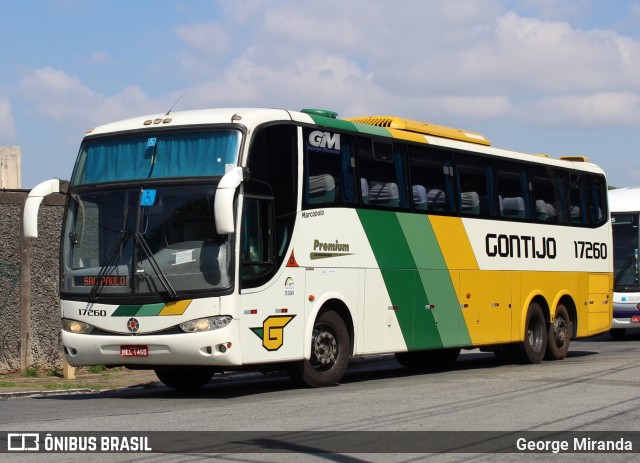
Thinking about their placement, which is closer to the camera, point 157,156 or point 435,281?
point 157,156

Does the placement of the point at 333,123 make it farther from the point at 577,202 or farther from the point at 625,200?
the point at 625,200

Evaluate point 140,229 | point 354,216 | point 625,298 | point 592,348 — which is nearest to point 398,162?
point 354,216

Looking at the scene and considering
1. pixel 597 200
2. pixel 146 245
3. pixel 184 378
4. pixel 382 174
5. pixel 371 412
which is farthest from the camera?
pixel 597 200

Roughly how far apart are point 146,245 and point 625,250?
1676 centimetres

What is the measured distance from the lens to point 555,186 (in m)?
21.0

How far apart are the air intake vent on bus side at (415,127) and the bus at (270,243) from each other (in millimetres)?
36

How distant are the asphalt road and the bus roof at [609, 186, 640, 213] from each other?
11.3 metres

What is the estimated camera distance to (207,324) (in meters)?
13.2

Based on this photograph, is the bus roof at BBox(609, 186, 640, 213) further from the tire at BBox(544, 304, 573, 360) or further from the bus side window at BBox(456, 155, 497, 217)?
the bus side window at BBox(456, 155, 497, 217)

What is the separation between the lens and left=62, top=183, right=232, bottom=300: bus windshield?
1328 centimetres

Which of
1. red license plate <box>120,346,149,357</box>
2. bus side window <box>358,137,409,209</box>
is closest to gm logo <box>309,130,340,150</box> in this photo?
bus side window <box>358,137,409,209</box>

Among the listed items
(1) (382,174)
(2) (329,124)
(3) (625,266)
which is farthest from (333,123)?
(3) (625,266)

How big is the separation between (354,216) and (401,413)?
4.44 metres

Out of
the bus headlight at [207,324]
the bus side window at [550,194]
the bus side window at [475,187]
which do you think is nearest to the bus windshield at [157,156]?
the bus headlight at [207,324]
